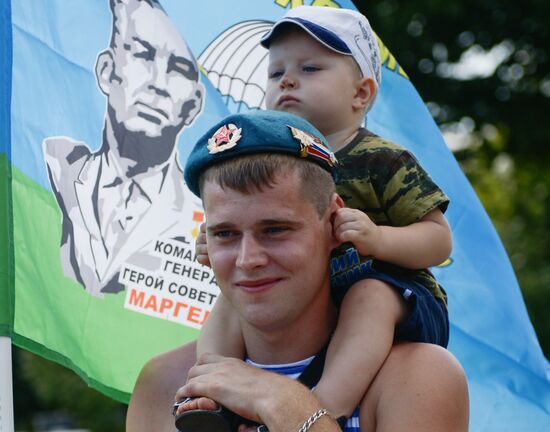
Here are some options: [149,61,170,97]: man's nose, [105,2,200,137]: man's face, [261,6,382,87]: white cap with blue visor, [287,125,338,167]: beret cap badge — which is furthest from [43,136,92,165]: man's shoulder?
[287,125,338,167]: beret cap badge

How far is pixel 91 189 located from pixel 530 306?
1245cm

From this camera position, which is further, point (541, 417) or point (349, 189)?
point (541, 417)

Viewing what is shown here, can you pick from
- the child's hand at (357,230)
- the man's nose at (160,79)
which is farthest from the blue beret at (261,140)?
the man's nose at (160,79)

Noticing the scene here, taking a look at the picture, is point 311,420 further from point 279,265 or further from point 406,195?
point 406,195

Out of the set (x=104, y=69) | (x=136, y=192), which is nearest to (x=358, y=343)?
(x=136, y=192)

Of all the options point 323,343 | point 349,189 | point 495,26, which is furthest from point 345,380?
point 495,26

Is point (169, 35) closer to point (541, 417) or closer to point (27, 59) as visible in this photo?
point (27, 59)

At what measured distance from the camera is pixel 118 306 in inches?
189

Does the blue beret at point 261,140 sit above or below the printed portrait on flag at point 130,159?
above

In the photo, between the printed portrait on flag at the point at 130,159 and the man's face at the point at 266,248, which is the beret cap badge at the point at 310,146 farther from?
the printed portrait on flag at the point at 130,159

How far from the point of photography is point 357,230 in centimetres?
347

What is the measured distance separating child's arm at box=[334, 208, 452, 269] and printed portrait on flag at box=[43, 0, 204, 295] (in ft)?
5.00

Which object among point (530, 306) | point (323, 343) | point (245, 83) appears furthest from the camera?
point (530, 306)

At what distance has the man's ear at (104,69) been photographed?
4895 millimetres
